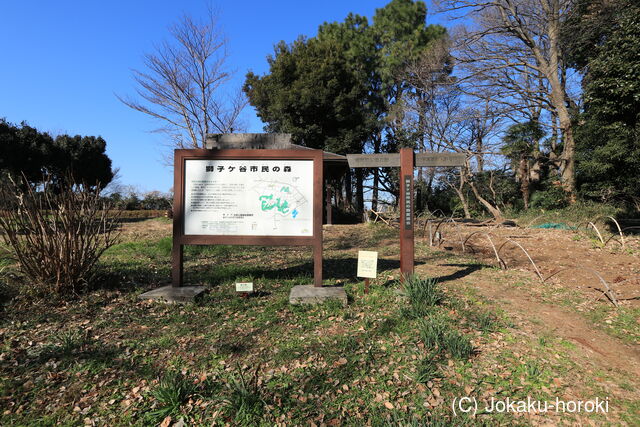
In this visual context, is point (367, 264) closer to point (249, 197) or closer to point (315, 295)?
point (315, 295)

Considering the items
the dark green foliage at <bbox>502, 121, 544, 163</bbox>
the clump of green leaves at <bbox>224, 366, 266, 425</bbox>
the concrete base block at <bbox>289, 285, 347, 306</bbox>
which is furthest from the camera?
the dark green foliage at <bbox>502, 121, 544, 163</bbox>

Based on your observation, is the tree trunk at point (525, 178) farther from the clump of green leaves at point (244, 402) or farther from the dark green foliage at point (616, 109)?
the clump of green leaves at point (244, 402)

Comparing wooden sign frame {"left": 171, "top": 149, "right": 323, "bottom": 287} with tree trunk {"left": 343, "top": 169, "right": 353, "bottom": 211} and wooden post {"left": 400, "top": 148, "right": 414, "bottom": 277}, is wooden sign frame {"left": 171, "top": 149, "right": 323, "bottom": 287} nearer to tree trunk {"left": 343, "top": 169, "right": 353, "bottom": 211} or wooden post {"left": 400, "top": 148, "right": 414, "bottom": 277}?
wooden post {"left": 400, "top": 148, "right": 414, "bottom": 277}

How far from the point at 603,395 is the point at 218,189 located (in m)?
4.62

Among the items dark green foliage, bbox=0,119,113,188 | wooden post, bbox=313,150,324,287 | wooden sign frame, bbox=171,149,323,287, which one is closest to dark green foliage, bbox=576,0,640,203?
wooden post, bbox=313,150,324,287

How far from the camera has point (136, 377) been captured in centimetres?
277

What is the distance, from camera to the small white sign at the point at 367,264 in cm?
445

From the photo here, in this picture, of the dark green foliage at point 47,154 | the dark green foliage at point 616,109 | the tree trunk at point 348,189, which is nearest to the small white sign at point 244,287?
the dark green foliage at point 616,109

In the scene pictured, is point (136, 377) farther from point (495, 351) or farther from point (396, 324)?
point (495, 351)

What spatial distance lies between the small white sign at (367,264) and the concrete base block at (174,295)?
2193 mm

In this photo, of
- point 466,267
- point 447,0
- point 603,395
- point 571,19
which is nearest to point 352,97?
point 447,0

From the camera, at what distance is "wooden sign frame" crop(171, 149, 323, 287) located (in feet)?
15.5

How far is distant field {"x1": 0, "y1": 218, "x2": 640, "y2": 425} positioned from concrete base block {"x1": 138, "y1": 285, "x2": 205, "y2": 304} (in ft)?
0.45

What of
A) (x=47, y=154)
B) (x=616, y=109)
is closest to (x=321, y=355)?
(x=616, y=109)
